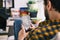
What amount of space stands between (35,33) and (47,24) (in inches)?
3.3

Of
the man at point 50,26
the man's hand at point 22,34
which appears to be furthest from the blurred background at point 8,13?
the man at point 50,26

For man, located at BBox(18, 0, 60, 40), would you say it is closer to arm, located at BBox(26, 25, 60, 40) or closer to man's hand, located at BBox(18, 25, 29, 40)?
arm, located at BBox(26, 25, 60, 40)

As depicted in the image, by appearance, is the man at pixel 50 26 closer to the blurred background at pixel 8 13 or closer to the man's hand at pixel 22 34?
the man's hand at pixel 22 34

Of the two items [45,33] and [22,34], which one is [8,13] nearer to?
[22,34]

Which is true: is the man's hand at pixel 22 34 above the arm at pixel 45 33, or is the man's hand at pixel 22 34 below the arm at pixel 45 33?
below

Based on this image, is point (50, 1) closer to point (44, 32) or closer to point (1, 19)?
point (44, 32)

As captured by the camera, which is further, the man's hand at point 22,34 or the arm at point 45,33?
the man's hand at point 22,34

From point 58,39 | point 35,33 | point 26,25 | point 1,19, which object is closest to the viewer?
point 58,39

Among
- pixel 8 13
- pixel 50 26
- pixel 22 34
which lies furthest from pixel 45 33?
pixel 8 13

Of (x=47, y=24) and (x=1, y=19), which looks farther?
(x=1, y=19)

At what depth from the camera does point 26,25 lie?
5.10 feet

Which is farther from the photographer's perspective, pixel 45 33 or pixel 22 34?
pixel 22 34

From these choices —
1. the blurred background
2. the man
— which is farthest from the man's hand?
the man

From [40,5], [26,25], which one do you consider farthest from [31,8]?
[26,25]
